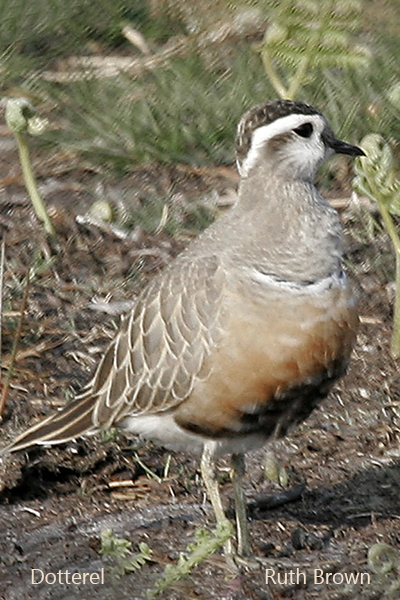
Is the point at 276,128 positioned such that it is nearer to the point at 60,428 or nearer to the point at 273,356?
the point at 273,356

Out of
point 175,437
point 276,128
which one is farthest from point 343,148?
point 175,437

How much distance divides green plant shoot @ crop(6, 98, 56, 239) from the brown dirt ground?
12 cm

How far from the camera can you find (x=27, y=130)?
584 cm

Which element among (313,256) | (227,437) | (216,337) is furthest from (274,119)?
(227,437)

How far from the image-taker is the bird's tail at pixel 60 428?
459cm

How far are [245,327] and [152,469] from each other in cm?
98

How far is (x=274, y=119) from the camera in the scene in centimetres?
444

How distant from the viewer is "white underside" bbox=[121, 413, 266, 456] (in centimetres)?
439

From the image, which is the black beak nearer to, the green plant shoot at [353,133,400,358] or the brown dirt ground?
the green plant shoot at [353,133,400,358]

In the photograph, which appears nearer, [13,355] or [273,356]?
[273,356]

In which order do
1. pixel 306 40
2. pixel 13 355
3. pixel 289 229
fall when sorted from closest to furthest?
pixel 289 229
pixel 13 355
pixel 306 40

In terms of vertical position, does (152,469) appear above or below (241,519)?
below

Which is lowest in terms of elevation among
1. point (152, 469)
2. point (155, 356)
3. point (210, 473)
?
point (152, 469)

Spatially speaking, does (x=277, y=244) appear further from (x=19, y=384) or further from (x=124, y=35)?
(x=124, y=35)
